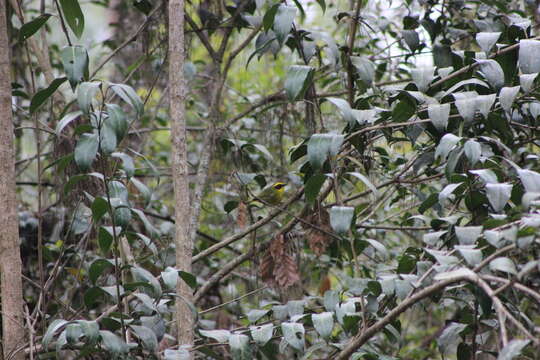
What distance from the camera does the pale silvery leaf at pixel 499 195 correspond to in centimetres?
151

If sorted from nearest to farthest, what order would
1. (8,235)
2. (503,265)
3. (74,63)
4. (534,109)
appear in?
(503,265) < (74,63) < (534,109) < (8,235)

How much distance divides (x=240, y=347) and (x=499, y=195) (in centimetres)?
75

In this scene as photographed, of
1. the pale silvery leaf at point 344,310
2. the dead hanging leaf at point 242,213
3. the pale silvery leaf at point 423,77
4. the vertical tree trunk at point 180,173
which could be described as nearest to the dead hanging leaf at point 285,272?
the dead hanging leaf at point 242,213

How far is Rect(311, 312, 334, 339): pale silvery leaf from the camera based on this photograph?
164cm

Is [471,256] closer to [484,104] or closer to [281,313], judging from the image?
[484,104]

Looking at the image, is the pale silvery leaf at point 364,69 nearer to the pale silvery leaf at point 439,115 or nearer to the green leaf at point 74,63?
the pale silvery leaf at point 439,115

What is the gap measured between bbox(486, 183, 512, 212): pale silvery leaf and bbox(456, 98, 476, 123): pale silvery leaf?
0.24 metres

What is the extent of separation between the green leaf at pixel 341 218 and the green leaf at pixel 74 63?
0.74 metres

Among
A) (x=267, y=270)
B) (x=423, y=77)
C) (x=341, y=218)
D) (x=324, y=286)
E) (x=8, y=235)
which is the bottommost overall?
(x=324, y=286)

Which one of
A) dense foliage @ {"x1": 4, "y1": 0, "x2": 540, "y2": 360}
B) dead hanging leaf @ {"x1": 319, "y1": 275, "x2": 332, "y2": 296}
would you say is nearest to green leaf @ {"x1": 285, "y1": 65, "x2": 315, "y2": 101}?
dense foliage @ {"x1": 4, "y1": 0, "x2": 540, "y2": 360}

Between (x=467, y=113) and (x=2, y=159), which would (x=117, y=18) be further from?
(x=467, y=113)

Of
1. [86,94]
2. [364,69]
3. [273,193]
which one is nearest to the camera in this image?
[86,94]

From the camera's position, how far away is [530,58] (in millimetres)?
1790

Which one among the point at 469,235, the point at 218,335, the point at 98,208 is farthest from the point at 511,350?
the point at 98,208
